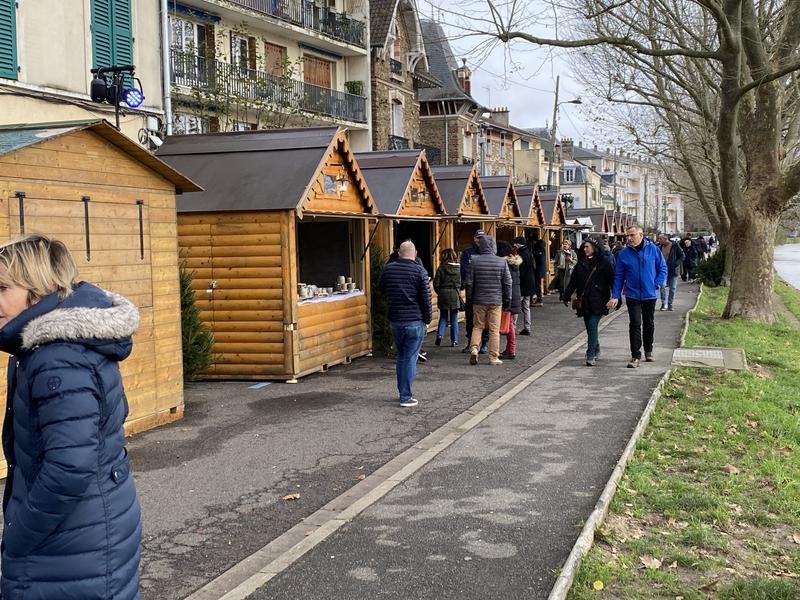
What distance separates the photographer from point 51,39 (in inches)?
587

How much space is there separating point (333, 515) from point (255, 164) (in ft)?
23.1

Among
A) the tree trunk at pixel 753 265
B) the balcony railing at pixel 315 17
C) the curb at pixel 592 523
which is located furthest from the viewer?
the balcony railing at pixel 315 17

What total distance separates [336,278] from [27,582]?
11.8 meters

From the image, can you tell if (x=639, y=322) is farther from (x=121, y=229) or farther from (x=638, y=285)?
(x=121, y=229)

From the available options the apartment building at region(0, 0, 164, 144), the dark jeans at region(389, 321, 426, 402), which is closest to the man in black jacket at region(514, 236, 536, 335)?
the dark jeans at region(389, 321, 426, 402)

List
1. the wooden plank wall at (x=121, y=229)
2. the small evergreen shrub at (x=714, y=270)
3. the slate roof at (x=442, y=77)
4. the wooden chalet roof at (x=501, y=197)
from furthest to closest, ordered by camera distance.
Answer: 1. the slate roof at (x=442, y=77)
2. the small evergreen shrub at (x=714, y=270)
3. the wooden chalet roof at (x=501, y=197)
4. the wooden plank wall at (x=121, y=229)

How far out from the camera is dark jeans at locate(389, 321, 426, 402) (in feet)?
32.8

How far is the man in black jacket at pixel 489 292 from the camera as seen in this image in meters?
13.0

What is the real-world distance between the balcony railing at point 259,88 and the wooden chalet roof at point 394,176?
205 inches

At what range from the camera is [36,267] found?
9.82 ft

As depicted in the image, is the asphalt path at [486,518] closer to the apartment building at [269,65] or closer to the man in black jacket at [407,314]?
the man in black jacket at [407,314]

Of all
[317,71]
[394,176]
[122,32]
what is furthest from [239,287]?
[317,71]

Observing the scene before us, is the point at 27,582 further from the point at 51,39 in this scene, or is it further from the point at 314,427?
the point at 51,39

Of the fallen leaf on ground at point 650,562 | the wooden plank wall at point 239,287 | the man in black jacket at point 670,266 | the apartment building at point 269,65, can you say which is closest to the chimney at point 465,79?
the apartment building at point 269,65
